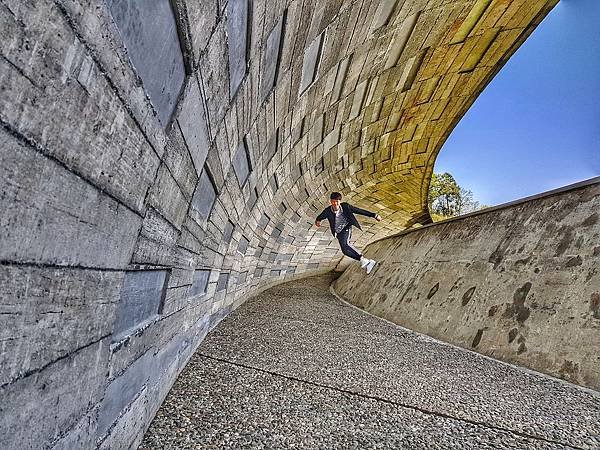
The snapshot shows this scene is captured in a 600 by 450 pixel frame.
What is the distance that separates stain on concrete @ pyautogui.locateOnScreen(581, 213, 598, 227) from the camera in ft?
12.3

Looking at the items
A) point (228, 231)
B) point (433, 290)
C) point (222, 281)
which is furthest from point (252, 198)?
point (433, 290)

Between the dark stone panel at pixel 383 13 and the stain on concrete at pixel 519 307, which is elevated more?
the dark stone panel at pixel 383 13

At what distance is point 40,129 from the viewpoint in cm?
62

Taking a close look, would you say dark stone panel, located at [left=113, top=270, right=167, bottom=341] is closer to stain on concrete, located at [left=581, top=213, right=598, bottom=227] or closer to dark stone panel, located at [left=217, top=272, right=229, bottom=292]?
dark stone panel, located at [left=217, top=272, right=229, bottom=292]

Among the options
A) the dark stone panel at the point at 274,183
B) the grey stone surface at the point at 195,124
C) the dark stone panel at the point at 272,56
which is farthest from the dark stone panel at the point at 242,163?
the dark stone panel at the point at 274,183

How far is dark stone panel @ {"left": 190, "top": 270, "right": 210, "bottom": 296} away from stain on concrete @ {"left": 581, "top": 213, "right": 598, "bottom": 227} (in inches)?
160

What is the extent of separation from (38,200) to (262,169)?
301 cm

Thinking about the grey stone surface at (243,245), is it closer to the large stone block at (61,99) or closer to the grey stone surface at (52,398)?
the grey stone surface at (52,398)

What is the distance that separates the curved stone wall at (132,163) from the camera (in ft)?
2.05

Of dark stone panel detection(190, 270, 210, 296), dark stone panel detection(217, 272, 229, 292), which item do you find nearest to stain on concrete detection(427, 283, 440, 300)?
dark stone panel detection(217, 272, 229, 292)

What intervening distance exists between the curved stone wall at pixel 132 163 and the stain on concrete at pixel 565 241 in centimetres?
288

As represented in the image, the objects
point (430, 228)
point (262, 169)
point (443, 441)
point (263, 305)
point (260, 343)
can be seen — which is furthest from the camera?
point (430, 228)

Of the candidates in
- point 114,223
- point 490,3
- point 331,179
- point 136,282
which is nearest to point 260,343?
point 136,282

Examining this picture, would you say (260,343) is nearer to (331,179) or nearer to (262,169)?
(262,169)
